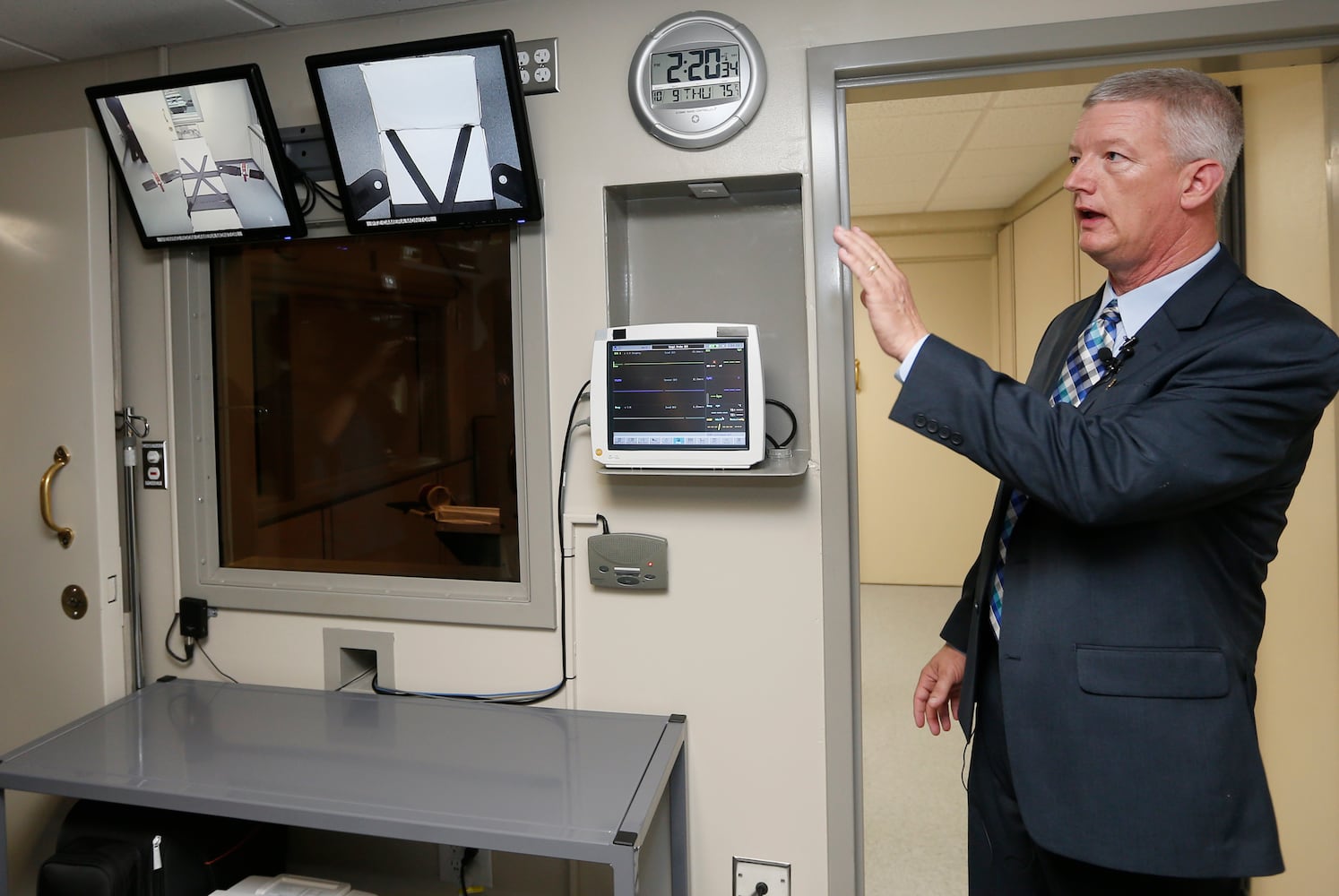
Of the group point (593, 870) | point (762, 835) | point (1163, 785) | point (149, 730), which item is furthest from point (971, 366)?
point (149, 730)

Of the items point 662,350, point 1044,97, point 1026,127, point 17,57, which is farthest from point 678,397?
point 1026,127

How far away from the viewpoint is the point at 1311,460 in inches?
74.4

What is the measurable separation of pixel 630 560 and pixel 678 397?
400 mm

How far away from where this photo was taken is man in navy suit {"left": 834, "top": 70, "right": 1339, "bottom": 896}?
1052 mm

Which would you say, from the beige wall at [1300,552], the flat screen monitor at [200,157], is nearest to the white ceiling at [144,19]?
the flat screen monitor at [200,157]

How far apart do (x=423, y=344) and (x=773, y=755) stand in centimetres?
132

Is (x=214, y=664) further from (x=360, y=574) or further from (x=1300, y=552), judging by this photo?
(x=1300, y=552)

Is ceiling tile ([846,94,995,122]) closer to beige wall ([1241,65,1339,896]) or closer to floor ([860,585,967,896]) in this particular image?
beige wall ([1241,65,1339,896])

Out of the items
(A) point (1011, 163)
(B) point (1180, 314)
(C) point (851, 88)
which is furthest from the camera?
(A) point (1011, 163)

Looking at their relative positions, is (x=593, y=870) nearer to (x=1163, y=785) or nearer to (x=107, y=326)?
(x=1163, y=785)

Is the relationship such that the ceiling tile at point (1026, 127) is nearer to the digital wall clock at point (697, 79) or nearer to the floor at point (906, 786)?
the digital wall clock at point (697, 79)

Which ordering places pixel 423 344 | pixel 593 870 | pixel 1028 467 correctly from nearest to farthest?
pixel 1028 467, pixel 593 870, pixel 423 344

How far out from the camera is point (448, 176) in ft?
5.82

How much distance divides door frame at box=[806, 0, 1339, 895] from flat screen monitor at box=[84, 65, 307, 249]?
127 cm
